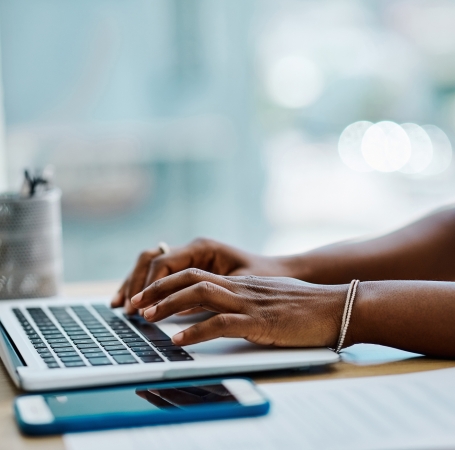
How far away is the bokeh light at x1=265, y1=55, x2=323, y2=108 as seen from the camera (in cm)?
332

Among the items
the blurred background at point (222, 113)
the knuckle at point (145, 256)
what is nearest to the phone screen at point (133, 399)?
the knuckle at point (145, 256)

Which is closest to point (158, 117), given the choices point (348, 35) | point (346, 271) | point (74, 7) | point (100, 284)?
point (74, 7)

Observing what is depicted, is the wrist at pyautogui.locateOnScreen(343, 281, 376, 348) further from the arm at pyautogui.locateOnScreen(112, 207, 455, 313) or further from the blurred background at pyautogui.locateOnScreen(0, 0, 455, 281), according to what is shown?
the blurred background at pyautogui.locateOnScreen(0, 0, 455, 281)

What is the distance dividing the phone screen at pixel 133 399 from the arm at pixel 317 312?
93 millimetres

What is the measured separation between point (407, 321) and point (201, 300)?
0.20m

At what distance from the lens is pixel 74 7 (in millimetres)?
2805

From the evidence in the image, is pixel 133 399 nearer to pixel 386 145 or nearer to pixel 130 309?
pixel 130 309

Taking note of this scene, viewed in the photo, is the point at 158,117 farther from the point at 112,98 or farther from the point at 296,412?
the point at 296,412

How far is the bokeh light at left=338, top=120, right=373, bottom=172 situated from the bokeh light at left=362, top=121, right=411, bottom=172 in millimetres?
40

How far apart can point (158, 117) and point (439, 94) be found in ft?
4.73

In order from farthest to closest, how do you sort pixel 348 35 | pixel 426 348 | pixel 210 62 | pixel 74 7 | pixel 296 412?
pixel 348 35 → pixel 210 62 → pixel 74 7 → pixel 426 348 → pixel 296 412

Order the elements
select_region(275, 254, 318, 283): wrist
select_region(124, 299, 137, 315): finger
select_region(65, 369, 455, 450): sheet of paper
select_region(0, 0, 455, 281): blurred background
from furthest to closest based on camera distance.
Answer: select_region(0, 0, 455, 281): blurred background, select_region(275, 254, 318, 283): wrist, select_region(124, 299, 137, 315): finger, select_region(65, 369, 455, 450): sheet of paper

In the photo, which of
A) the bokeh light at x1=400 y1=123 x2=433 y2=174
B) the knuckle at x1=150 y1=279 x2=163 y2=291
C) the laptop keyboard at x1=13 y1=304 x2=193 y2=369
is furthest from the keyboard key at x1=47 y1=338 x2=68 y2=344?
the bokeh light at x1=400 y1=123 x2=433 y2=174

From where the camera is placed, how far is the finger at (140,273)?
86 cm
